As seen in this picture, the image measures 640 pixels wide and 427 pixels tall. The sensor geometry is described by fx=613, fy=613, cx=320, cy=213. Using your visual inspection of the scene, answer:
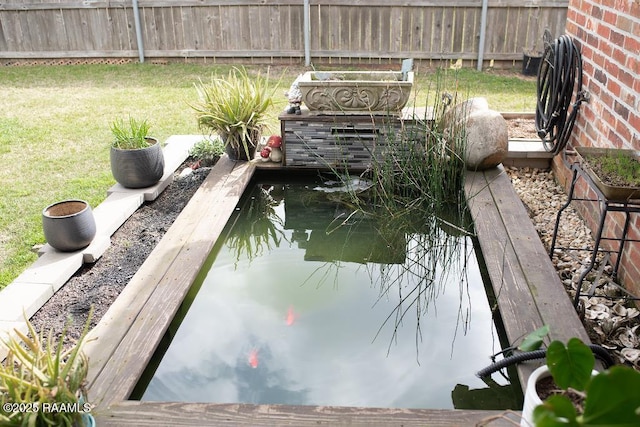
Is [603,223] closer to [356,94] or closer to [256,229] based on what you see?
[256,229]

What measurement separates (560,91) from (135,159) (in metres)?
2.97

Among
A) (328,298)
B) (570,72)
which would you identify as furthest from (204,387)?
(570,72)

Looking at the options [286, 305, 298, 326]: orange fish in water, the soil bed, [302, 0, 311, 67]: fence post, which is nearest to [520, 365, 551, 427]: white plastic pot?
[286, 305, 298, 326]: orange fish in water

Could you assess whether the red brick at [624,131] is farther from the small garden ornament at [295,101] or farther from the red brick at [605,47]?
the small garden ornament at [295,101]

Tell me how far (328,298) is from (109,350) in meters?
1.16

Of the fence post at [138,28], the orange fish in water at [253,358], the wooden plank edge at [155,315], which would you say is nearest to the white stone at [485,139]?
the wooden plank edge at [155,315]

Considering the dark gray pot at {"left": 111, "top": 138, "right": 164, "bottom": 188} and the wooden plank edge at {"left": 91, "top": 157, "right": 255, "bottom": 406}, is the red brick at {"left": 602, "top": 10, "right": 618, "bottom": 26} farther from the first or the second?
the dark gray pot at {"left": 111, "top": 138, "right": 164, "bottom": 188}

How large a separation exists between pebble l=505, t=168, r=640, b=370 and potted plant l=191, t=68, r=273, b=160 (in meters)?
2.04

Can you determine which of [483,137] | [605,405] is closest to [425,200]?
[483,137]

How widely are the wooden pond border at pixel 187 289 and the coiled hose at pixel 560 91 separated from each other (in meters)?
0.49

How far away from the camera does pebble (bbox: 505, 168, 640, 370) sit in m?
2.77

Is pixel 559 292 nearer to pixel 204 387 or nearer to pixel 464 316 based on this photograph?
pixel 464 316

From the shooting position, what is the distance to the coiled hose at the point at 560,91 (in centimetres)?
413

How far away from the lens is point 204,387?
100 inches
